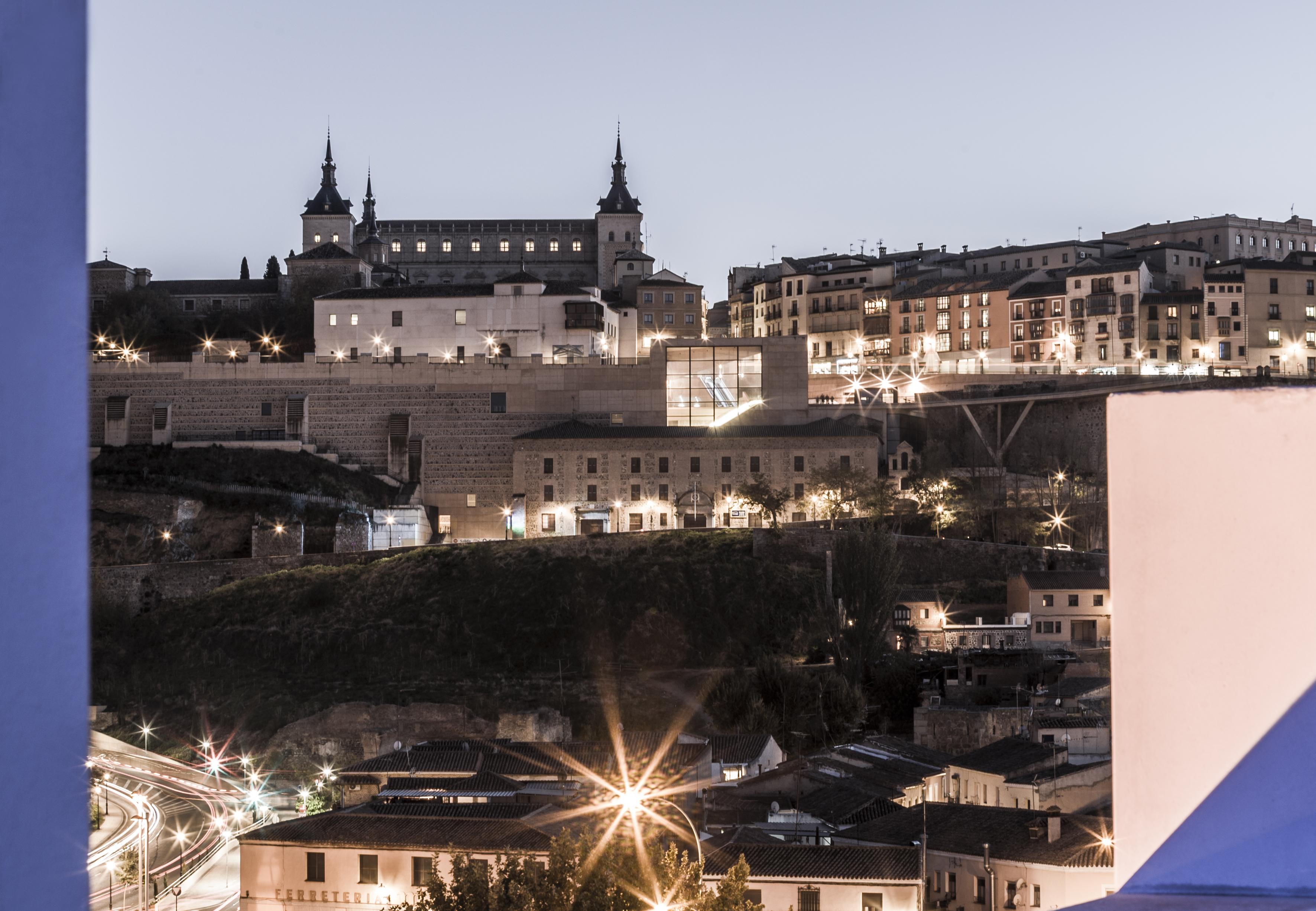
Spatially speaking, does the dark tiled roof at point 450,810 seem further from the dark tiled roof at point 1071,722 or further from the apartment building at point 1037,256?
the apartment building at point 1037,256

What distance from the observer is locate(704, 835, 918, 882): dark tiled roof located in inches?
626

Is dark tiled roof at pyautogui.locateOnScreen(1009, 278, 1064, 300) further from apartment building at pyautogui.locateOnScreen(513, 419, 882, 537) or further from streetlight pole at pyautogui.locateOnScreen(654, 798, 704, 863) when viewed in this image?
streetlight pole at pyautogui.locateOnScreen(654, 798, 704, 863)

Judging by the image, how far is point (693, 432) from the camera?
41469mm

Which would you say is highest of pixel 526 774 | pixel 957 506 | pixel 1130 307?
pixel 1130 307

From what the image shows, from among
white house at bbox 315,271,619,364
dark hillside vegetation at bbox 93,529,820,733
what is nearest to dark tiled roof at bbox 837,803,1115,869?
dark hillside vegetation at bbox 93,529,820,733

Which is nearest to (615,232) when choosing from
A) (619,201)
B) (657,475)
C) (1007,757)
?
(619,201)

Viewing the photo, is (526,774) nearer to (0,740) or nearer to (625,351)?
(0,740)

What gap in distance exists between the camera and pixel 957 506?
39.9 m

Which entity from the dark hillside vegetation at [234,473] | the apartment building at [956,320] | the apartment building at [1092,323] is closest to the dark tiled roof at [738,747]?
the dark hillside vegetation at [234,473]

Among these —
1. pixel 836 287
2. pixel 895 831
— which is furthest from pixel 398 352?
pixel 895 831

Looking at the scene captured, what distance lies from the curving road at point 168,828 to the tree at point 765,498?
55.7 feet

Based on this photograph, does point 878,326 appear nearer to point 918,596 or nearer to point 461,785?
point 918,596

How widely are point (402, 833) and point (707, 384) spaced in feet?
91.5

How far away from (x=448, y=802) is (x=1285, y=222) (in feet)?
209
